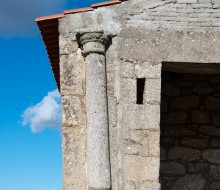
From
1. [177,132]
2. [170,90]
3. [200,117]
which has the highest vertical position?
[170,90]

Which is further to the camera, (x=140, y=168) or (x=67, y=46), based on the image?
(x=67, y=46)

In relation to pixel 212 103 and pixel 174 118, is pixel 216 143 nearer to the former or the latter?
pixel 212 103

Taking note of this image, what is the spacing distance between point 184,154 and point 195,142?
244mm

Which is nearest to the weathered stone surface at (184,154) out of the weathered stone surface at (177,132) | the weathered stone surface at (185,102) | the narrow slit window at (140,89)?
the weathered stone surface at (177,132)

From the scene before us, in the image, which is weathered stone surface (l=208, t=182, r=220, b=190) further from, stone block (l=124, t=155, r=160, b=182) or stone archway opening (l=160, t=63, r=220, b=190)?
stone block (l=124, t=155, r=160, b=182)

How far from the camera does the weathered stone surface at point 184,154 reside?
7273mm

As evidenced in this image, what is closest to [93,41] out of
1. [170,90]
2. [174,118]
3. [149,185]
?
[149,185]

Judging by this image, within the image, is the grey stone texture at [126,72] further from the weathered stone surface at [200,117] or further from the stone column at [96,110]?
the weathered stone surface at [200,117]

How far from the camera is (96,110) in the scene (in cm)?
519

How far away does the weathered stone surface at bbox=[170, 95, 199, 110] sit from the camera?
7387mm

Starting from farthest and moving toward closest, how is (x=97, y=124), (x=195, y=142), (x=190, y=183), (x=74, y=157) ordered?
(x=195, y=142) < (x=190, y=183) < (x=74, y=157) < (x=97, y=124)

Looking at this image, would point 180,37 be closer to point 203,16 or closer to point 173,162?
point 203,16

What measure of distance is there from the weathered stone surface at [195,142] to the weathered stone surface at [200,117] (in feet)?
0.88

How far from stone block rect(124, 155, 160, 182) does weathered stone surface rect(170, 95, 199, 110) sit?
7.36 feet
